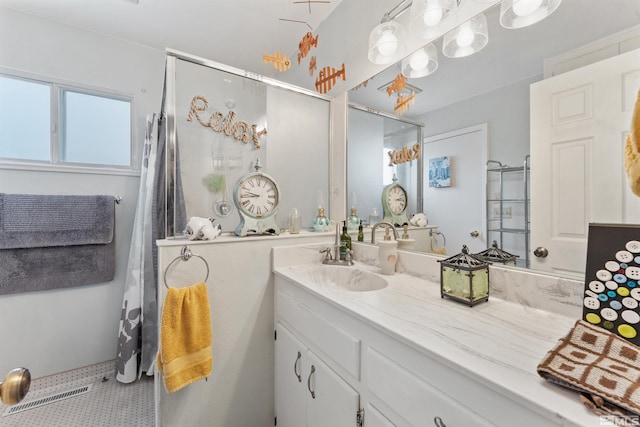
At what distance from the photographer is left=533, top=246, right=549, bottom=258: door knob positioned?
89 cm

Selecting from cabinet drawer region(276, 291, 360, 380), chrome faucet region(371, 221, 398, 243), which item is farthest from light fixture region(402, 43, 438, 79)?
cabinet drawer region(276, 291, 360, 380)

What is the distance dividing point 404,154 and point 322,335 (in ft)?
3.20

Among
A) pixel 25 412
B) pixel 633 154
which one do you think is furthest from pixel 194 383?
pixel 633 154

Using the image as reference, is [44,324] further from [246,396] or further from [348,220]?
[348,220]

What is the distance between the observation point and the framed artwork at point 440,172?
1.19 m

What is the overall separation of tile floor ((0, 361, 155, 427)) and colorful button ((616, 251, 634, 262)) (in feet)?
7.44

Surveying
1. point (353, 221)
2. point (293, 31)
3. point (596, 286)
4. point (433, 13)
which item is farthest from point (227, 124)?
point (596, 286)

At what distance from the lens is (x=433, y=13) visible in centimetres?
116

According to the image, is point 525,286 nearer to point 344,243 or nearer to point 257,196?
point 344,243

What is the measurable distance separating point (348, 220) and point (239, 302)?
817 mm

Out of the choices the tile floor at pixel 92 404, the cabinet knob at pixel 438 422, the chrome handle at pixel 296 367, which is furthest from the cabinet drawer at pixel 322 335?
the tile floor at pixel 92 404

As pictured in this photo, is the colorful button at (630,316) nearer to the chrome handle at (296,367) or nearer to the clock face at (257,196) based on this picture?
the chrome handle at (296,367)

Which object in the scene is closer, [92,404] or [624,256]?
[624,256]

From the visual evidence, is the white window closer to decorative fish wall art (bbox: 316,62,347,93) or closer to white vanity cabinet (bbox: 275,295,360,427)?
decorative fish wall art (bbox: 316,62,347,93)
